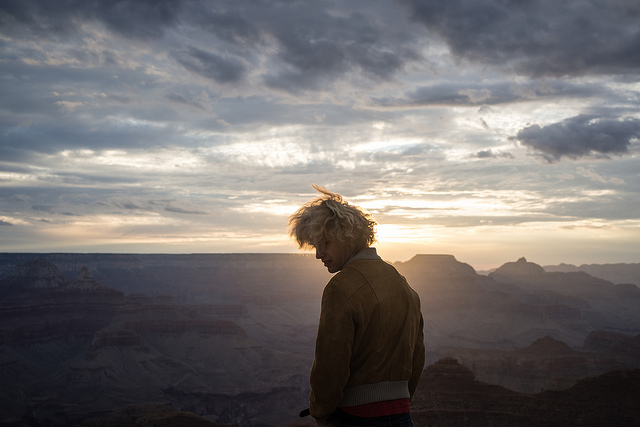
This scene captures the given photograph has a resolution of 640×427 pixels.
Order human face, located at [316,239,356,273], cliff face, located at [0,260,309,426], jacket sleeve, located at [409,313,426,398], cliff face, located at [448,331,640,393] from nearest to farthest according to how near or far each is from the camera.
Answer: human face, located at [316,239,356,273] → jacket sleeve, located at [409,313,426,398] → cliff face, located at [448,331,640,393] → cliff face, located at [0,260,309,426]

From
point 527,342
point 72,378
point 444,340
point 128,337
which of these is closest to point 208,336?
point 128,337

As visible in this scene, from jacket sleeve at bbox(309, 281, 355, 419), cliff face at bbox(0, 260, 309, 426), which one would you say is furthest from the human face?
cliff face at bbox(0, 260, 309, 426)

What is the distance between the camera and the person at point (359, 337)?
3568 millimetres

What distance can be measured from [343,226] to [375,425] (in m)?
1.36

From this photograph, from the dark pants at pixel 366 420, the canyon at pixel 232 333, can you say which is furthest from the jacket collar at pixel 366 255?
the canyon at pixel 232 333

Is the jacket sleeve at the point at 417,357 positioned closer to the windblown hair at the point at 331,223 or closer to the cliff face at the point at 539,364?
the windblown hair at the point at 331,223

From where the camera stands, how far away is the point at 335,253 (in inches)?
160

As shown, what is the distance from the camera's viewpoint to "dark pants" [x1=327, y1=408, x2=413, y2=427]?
12.0 ft

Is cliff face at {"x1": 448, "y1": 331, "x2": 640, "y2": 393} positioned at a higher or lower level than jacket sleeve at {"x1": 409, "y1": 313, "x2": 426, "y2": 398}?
lower

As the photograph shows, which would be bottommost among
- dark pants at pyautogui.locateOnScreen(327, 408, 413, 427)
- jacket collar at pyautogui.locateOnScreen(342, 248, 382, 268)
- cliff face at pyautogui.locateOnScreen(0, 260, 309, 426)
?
cliff face at pyautogui.locateOnScreen(0, 260, 309, 426)

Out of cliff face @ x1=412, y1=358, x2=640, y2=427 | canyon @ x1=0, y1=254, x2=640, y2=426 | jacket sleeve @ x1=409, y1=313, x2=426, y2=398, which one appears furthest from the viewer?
canyon @ x1=0, y1=254, x2=640, y2=426

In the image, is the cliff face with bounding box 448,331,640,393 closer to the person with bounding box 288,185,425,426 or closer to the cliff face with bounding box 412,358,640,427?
the cliff face with bounding box 412,358,640,427

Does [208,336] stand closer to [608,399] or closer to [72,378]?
[72,378]

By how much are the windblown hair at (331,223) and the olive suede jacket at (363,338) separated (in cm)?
21
